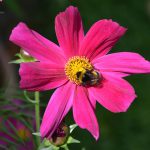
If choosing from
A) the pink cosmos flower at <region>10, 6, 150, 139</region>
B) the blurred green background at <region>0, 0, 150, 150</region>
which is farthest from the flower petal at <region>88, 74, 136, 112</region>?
the blurred green background at <region>0, 0, 150, 150</region>

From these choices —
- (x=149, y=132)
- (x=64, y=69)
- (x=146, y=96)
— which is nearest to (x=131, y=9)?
(x=146, y=96)

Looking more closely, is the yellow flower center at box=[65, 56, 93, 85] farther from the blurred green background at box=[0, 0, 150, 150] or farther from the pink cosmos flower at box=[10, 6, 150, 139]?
the blurred green background at box=[0, 0, 150, 150]

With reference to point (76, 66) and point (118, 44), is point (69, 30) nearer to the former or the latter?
point (76, 66)

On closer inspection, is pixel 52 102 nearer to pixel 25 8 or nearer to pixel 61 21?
pixel 61 21

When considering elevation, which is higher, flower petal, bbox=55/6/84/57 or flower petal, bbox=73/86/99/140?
flower petal, bbox=55/6/84/57

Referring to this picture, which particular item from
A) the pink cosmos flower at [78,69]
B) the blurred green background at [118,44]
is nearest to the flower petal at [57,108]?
the pink cosmos flower at [78,69]

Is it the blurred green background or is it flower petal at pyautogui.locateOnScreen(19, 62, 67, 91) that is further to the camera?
the blurred green background

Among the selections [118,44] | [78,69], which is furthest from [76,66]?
[118,44]
